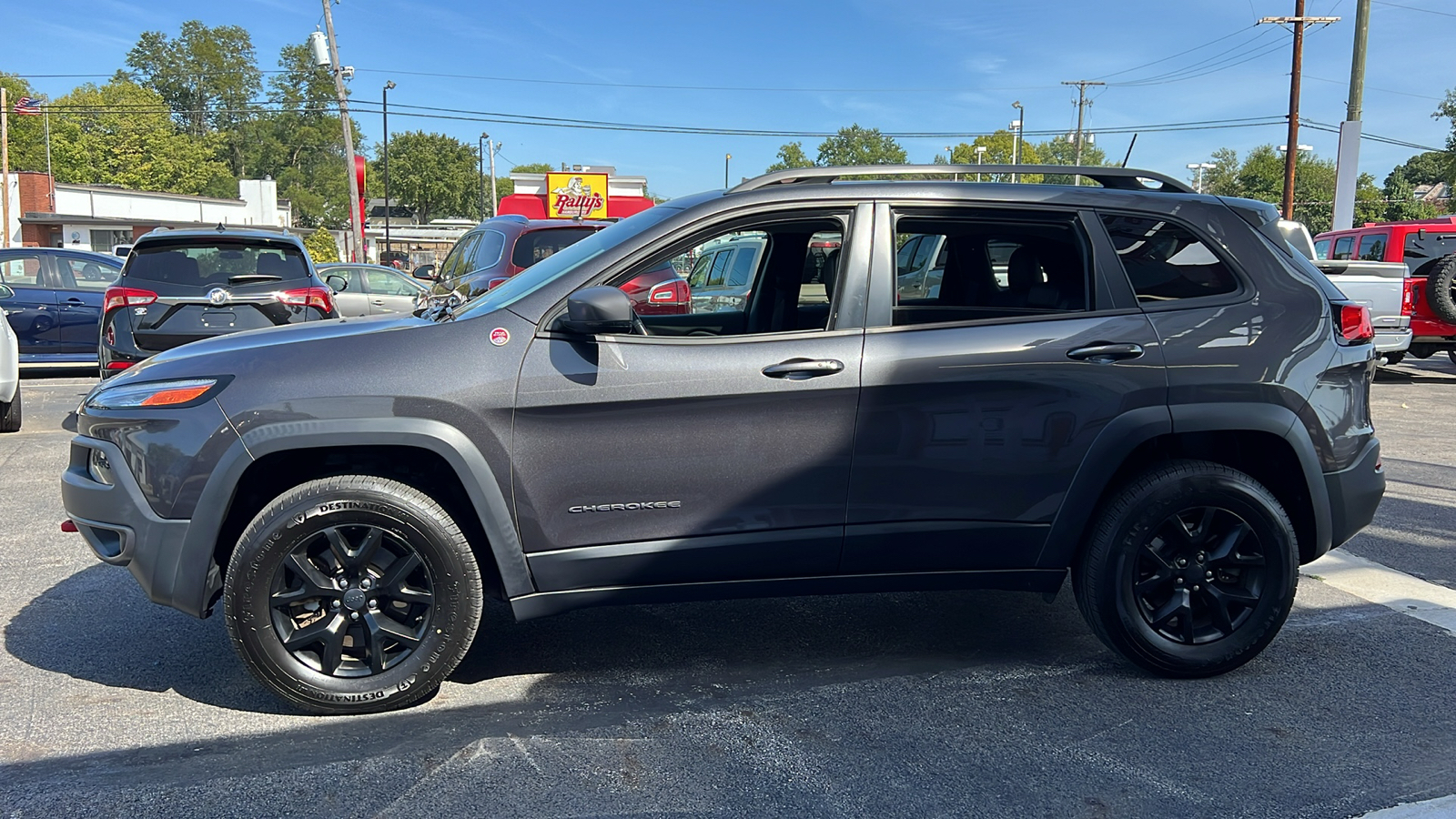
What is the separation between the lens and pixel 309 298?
28.4 ft

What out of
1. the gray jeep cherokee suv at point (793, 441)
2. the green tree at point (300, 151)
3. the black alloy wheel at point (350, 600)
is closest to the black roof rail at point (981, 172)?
the gray jeep cherokee suv at point (793, 441)

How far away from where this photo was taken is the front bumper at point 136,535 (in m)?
3.35

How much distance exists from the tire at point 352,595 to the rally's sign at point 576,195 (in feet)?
94.2

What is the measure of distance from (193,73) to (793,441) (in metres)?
115

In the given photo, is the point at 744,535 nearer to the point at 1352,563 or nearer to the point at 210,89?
the point at 1352,563

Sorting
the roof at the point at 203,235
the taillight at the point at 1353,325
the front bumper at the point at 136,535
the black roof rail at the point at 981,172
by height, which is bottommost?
the front bumper at the point at 136,535

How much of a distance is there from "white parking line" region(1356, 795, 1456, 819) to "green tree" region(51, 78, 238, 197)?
96.1 metres

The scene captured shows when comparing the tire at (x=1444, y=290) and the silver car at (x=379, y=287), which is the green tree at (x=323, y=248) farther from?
the tire at (x=1444, y=290)

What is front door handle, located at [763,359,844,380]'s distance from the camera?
3.51 metres

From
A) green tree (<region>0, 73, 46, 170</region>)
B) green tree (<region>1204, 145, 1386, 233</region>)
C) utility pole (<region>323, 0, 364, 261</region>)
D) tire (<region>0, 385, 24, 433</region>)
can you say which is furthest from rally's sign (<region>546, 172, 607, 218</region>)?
green tree (<region>0, 73, 46, 170</region>)

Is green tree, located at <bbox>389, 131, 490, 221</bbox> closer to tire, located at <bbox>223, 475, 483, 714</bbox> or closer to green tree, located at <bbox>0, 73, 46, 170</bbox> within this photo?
green tree, located at <bbox>0, 73, 46, 170</bbox>

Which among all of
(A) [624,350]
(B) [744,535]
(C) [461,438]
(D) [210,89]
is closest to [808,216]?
(A) [624,350]

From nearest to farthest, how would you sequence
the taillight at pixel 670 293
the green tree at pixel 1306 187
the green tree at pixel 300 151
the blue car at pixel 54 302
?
the taillight at pixel 670 293 → the blue car at pixel 54 302 → the green tree at pixel 1306 187 → the green tree at pixel 300 151

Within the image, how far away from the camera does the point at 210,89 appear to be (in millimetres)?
101312
